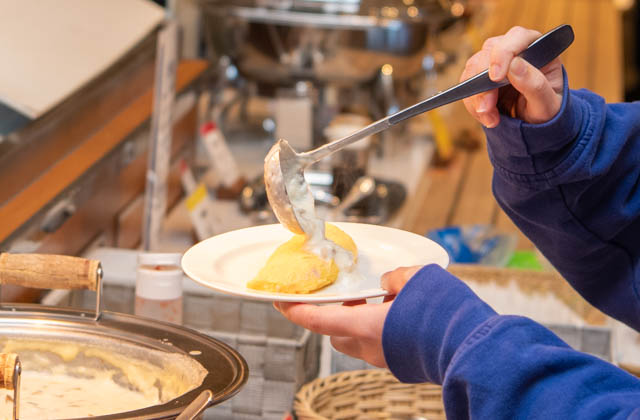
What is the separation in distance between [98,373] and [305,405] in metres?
0.26

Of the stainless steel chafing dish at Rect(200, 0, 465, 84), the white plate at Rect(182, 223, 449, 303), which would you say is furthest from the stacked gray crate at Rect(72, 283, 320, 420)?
the stainless steel chafing dish at Rect(200, 0, 465, 84)

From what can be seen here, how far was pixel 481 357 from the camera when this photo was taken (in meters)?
0.64

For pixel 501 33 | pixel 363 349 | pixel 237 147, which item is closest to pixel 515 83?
pixel 363 349

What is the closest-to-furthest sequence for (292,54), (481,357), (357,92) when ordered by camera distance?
(481,357) < (292,54) < (357,92)

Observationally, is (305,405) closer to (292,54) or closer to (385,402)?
(385,402)

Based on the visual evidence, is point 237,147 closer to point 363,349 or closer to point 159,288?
point 159,288

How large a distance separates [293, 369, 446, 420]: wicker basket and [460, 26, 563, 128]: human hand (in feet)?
1.37

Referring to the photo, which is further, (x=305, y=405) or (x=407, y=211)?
(x=407, y=211)

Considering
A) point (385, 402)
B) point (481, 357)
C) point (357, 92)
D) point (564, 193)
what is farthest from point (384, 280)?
point (357, 92)

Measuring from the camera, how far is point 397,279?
75cm

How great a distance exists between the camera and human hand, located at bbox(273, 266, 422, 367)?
74 centimetres

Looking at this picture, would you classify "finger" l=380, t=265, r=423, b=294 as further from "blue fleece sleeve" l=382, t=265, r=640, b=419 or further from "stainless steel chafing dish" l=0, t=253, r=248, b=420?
"stainless steel chafing dish" l=0, t=253, r=248, b=420

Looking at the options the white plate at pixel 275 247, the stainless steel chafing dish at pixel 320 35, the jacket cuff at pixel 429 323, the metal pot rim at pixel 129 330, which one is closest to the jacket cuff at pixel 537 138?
the white plate at pixel 275 247

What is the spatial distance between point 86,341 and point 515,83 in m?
0.51
